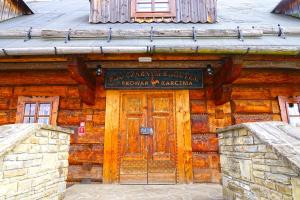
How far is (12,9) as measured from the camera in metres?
7.11

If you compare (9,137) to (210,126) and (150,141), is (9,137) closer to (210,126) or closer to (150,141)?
A: (150,141)

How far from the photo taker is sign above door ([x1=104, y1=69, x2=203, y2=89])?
550 cm

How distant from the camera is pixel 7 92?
5.66 m

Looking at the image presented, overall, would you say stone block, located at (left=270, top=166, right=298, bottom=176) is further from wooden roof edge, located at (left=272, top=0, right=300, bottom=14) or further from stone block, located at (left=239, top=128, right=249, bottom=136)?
wooden roof edge, located at (left=272, top=0, right=300, bottom=14)

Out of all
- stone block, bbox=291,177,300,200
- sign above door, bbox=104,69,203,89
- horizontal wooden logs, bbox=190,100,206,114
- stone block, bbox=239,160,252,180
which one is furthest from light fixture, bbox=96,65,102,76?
stone block, bbox=291,177,300,200

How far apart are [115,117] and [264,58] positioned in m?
3.40

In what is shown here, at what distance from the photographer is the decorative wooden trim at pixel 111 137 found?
5168 mm

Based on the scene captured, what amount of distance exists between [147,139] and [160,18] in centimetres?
315

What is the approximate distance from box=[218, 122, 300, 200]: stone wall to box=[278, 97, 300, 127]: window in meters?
2.46

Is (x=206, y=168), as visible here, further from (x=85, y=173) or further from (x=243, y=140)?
(x=85, y=173)

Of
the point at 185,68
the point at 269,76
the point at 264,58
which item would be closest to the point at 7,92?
the point at 185,68

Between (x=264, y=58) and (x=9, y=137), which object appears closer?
(x=9, y=137)

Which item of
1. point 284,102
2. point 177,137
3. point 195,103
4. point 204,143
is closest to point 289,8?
point 284,102

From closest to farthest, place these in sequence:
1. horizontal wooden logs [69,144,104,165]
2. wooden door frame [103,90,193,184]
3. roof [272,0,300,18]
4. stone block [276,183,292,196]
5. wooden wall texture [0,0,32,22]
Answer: stone block [276,183,292,196]
wooden door frame [103,90,193,184]
horizontal wooden logs [69,144,104,165]
wooden wall texture [0,0,32,22]
roof [272,0,300,18]
